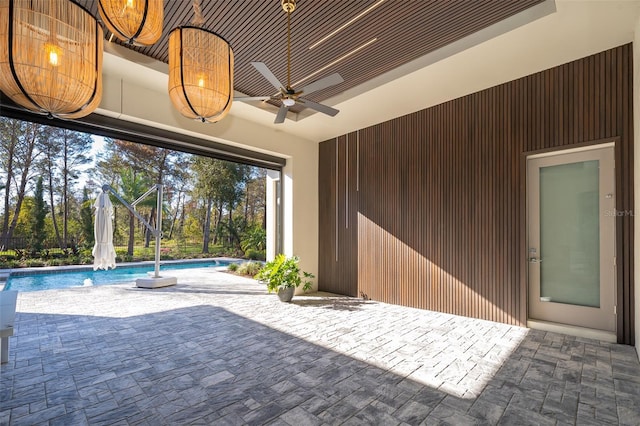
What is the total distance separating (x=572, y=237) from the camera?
3.93 meters

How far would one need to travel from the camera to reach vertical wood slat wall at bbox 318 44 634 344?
3.57m

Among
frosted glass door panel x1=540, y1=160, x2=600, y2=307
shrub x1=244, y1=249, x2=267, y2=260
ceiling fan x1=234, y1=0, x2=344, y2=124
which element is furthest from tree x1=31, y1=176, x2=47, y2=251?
frosted glass door panel x1=540, y1=160, x2=600, y2=307

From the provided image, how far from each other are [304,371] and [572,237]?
365cm

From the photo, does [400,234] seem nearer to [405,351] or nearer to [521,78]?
[405,351]

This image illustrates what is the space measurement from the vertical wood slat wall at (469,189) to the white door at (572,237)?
0.17m

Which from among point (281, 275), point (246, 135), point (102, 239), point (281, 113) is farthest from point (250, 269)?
point (281, 113)

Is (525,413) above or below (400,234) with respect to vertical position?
below

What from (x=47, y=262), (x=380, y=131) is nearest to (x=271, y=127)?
(x=380, y=131)

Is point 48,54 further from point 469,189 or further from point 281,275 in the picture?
point 469,189

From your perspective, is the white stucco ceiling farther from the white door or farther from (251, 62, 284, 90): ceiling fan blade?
(251, 62, 284, 90): ceiling fan blade

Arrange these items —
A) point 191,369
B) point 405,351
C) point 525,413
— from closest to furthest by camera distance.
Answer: point 525,413
point 191,369
point 405,351

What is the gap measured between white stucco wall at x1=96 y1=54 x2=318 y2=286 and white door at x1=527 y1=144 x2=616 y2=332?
13.1 ft

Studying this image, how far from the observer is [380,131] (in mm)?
5805

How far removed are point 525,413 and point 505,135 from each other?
342 centimetres
